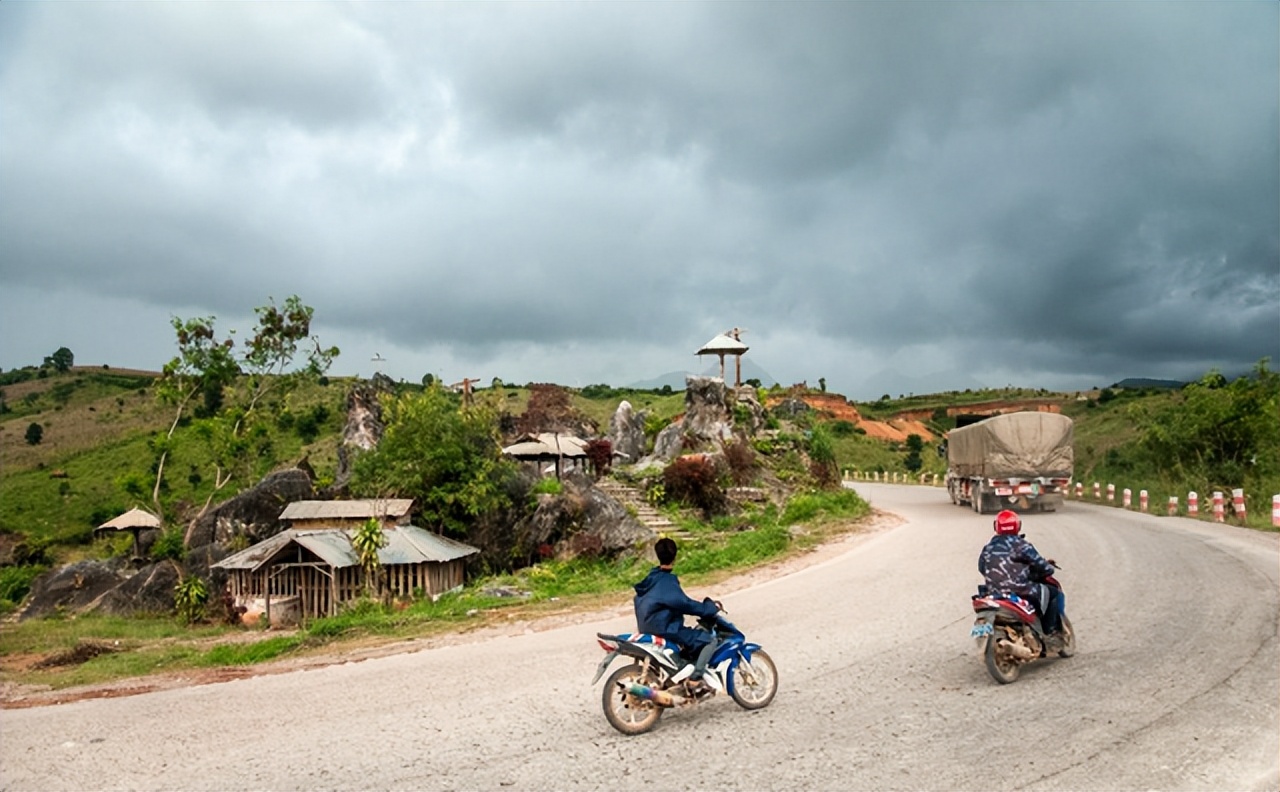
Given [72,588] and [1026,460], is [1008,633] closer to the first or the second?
[1026,460]

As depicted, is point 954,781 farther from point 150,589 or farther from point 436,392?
point 150,589

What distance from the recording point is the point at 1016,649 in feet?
25.8

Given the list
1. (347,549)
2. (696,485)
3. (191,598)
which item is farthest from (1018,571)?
(191,598)

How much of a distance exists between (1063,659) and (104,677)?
12.6 m

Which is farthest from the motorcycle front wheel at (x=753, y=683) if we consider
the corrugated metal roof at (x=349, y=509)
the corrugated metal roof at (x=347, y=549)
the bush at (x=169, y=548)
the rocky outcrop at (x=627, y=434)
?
the rocky outcrop at (x=627, y=434)

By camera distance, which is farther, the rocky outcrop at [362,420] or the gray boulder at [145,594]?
the rocky outcrop at [362,420]

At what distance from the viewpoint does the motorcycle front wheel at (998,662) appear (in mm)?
7816

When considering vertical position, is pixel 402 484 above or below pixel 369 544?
above

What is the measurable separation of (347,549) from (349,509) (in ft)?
8.28

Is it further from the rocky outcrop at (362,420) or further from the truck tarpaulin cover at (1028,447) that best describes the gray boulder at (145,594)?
the truck tarpaulin cover at (1028,447)

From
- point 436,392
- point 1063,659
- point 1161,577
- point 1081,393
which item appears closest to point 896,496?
point 436,392

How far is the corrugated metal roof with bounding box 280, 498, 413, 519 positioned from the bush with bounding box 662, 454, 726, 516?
980 cm

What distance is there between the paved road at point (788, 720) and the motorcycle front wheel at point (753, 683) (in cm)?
17

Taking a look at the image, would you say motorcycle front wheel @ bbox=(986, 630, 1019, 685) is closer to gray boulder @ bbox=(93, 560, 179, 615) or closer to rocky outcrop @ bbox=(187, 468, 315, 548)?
gray boulder @ bbox=(93, 560, 179, 615)
